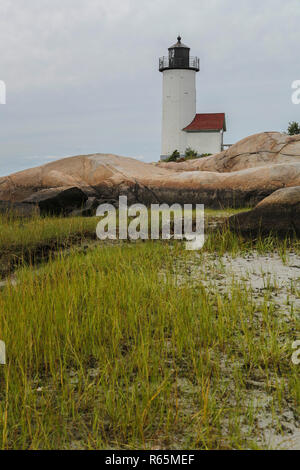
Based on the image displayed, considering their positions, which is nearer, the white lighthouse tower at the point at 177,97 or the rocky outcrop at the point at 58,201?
the rocky outcrop at the point at 58,201

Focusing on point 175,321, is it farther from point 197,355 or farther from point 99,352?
point 99,352

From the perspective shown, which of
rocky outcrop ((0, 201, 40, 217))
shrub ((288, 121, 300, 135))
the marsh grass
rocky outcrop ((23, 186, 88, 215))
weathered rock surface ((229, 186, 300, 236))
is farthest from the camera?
shrub ((288, 121, 300, 135))

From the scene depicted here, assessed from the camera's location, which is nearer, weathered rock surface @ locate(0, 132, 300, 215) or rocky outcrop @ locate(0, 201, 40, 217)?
rocky outcrop @ locate(0, 201, 40, 217)

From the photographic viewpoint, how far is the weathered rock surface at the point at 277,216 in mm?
7555

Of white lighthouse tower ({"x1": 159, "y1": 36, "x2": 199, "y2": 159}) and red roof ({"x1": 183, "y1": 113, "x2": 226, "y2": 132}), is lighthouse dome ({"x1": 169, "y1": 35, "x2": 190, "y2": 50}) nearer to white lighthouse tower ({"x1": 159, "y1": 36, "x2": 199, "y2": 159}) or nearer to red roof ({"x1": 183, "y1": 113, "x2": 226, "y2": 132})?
white lighthouse tower ({"x1": 159, "y1": 36, "x2": 199, "y2": 159})

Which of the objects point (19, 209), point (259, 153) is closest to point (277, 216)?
point (19, 209)

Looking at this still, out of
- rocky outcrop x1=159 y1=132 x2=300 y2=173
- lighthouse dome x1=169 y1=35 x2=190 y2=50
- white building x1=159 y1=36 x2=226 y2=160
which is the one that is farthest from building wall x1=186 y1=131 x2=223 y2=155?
rocky outcrop x1=159 y1=132 x2=300 y2=173

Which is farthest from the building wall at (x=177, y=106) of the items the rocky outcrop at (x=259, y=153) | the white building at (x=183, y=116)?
the rocky outcrop at (x=259, y=153)

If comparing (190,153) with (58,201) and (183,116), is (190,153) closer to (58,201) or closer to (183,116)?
(183,116)

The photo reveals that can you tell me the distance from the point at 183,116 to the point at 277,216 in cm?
3048

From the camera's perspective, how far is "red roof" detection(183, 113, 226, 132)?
1431 inches

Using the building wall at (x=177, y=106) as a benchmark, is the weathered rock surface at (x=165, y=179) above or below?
below

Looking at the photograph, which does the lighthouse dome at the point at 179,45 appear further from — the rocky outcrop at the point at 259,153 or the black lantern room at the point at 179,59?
the rocky outcrop at the point at 259,153

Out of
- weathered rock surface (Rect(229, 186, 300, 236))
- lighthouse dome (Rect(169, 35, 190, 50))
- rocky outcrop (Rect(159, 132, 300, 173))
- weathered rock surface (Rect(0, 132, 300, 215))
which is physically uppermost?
lighthouse dome (Rect(169, 35, 190, 50))
